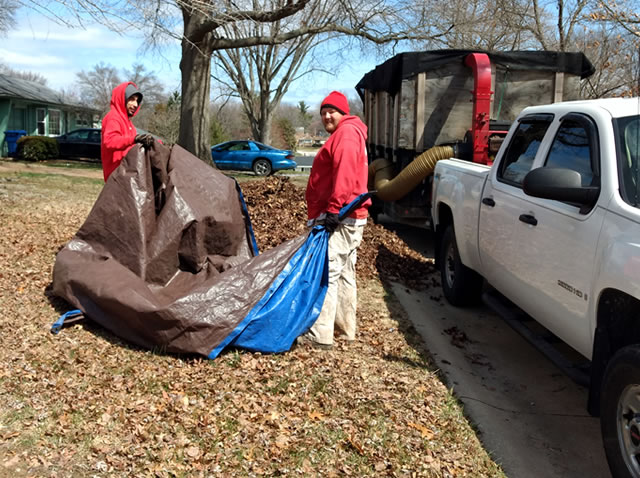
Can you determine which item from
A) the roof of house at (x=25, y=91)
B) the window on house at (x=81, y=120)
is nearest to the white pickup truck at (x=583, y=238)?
the roof of house at (x=25, y=91)

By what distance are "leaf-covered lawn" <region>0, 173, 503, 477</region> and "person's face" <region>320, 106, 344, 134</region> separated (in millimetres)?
1799

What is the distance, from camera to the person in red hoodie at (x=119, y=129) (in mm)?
5883

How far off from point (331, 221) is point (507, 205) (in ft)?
4.42

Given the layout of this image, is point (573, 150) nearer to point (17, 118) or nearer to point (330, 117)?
point (330, 117)

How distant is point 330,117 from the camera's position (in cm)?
513

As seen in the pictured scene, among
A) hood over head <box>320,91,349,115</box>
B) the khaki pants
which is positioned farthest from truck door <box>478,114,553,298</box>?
hood over head <box>320,91,349,115</box>

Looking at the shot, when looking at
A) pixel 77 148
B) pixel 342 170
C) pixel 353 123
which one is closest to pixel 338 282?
pixel 342 170

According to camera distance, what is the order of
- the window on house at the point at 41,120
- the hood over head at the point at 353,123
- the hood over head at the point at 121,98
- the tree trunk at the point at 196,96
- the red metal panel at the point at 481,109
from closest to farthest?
the hood over head at the point at 353,123 < the hood over head at the point at 121,98 < the red metal panel at the point at 481,109 < the tree trunk at the point at 196,96 < the window on house at the point at 41,120

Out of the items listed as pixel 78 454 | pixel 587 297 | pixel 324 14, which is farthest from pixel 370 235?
pixel 324 14

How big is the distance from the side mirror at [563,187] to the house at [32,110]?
92.5 ft

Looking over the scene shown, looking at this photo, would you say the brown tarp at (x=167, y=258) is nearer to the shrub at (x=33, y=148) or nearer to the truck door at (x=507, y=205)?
the truck door at (x=507, y=205)

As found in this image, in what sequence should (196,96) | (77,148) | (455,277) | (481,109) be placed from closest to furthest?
1. (455,277)
2. (481,109)
3. (196,96)
4. (77,148)

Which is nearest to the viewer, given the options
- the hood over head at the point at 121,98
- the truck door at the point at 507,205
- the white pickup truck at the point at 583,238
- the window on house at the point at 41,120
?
the white pickup truck at the point at 583,238

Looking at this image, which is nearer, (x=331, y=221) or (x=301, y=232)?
(x=331, y=221)
